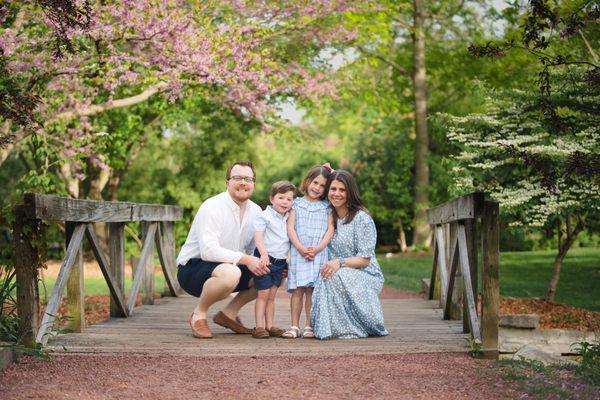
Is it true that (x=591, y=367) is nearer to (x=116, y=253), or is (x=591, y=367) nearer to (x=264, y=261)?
(x=264, y=261)

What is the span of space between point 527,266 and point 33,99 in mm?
14376

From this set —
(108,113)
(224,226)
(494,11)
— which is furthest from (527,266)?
(224,226)

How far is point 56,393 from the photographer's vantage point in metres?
4.40

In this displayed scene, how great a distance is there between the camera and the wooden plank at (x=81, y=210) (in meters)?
5.40

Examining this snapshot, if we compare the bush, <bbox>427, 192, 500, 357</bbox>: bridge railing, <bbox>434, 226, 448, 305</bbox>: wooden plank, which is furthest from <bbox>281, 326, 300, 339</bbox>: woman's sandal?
the bush

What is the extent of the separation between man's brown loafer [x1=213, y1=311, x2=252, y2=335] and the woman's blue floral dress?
64 cm

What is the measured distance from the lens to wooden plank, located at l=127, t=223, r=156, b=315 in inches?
302

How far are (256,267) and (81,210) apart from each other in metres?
1.44

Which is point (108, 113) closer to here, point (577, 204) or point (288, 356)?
point (577, 204)

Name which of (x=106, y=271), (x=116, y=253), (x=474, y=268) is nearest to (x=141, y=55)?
(x=116, y=253)

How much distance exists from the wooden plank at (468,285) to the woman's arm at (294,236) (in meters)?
1.24

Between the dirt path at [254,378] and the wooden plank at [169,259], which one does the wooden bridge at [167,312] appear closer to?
the dirt path at [254,378]

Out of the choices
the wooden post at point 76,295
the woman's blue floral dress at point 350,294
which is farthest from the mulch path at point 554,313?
the wooden post at point 76,295

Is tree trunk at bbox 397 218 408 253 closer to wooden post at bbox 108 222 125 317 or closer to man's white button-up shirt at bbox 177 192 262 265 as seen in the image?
wooden post at bbox 108 222 125 317
